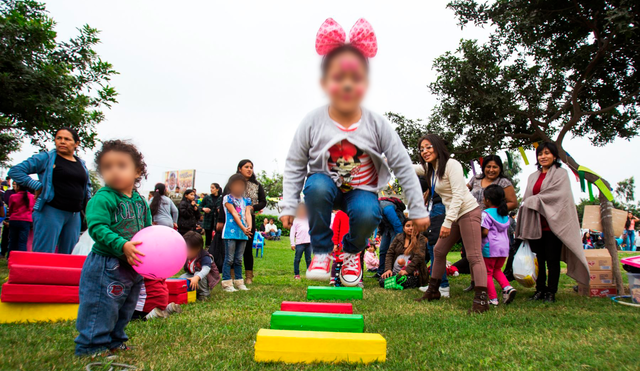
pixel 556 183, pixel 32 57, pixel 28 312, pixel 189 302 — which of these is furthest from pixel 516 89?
pixel 32 57

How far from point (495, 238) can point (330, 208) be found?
334cm

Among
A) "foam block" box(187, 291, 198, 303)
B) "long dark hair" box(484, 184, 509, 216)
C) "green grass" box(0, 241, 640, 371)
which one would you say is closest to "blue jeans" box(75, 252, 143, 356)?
"green grass" box(0, 241, 640, 371)

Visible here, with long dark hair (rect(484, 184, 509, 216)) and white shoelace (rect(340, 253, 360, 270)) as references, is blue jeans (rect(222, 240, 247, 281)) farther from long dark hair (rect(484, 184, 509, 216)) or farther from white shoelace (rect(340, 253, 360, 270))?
long dark hair (rect(484, 184, 509, 216))

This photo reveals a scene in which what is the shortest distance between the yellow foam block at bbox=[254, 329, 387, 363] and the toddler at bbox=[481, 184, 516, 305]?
301cm

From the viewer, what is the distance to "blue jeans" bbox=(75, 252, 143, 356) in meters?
2.57

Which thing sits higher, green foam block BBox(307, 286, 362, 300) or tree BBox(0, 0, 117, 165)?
tree BBox(0, 0, 117, 165)

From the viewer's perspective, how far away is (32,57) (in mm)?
8719

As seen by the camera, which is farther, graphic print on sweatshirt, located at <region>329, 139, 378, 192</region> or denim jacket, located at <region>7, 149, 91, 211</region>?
denim jacket, located at <region>7, 149, 91, 211</region>

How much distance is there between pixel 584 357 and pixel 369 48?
9.00 ft

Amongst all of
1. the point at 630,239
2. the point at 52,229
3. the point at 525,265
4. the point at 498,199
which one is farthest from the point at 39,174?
the point at 630,239

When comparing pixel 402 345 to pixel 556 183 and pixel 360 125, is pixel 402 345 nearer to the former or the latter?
pixel 360 125

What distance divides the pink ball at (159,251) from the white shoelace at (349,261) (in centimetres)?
148

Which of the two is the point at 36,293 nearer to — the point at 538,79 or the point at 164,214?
the point at 164,214

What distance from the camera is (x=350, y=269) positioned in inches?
145
